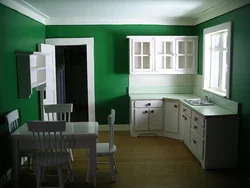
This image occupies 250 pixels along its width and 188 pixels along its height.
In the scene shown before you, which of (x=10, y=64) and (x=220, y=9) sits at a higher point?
(x=220, y=9)

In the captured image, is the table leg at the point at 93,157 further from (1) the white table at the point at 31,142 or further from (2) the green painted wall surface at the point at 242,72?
(2) the green painted wall surface at the point at 242,72

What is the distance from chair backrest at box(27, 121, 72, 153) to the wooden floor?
0.64m

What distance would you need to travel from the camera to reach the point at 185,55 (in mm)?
5812

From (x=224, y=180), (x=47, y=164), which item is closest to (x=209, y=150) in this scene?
(x=224, y=180)

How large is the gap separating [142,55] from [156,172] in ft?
8.64

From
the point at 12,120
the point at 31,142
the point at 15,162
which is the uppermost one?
the point at 12,120

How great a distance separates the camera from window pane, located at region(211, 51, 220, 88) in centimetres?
506

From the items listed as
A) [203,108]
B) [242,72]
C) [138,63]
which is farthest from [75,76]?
[242,72]

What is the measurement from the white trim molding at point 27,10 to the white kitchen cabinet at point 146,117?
240 centimetres

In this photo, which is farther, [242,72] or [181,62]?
[181,62]

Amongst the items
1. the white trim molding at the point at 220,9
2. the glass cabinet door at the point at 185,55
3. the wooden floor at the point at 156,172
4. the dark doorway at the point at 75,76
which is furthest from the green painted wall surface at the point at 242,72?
the dark doorway at the point at 75,76

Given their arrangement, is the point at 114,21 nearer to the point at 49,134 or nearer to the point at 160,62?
the point at 160,62

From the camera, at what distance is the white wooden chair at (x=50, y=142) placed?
3.03 meters

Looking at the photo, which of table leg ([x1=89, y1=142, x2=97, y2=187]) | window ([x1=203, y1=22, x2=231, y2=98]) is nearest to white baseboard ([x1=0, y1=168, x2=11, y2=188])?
table leg ([x1=89, y1=142, x2=97, y2=187])
